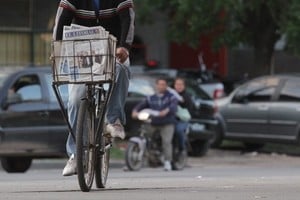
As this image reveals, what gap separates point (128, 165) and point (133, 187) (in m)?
6.51

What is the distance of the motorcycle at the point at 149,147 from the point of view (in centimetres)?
1532

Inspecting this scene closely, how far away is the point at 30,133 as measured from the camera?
543 inches

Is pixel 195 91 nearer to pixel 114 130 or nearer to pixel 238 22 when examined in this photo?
pixel 238 22

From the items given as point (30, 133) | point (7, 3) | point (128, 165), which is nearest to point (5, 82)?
point (30, 133)

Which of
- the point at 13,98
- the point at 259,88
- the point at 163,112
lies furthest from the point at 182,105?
the point at 13,98

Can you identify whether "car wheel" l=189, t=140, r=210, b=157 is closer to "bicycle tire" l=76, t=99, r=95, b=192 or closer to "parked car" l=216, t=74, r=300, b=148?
"parked car" l=216, t=74, r=300, b=148

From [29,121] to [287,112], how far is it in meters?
6.31

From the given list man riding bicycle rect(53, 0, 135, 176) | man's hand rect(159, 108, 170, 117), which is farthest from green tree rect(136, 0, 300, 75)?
man riding bicycle rect(53, 0, 135, 176)

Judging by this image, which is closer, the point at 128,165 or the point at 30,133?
the point at 30,133

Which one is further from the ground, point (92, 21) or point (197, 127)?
point (92, 21)

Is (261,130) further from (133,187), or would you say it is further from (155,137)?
(133,187)

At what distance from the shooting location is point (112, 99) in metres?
7.51

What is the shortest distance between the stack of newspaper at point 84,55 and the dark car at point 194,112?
9.42 m

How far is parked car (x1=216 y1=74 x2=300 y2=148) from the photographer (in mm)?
17891
